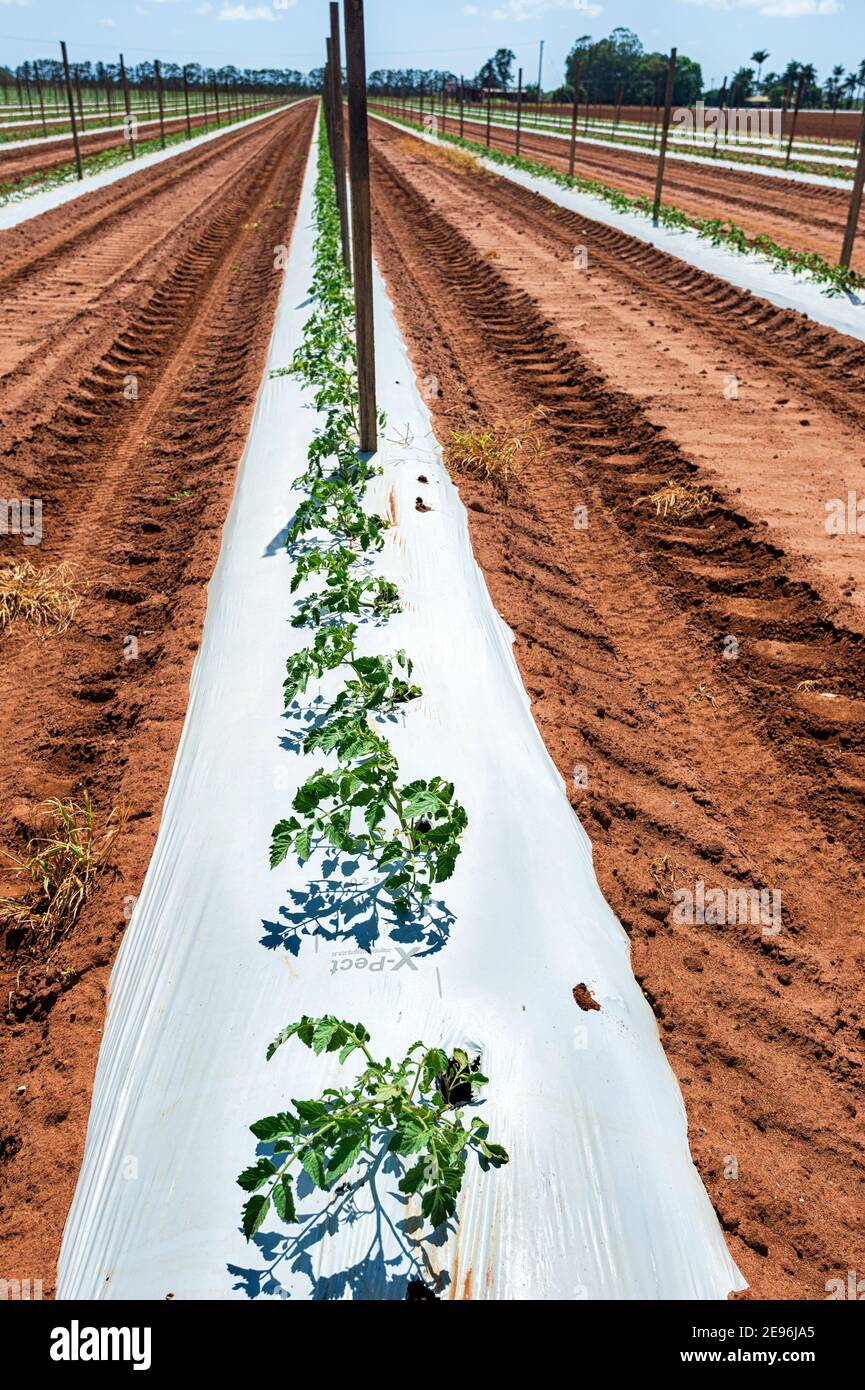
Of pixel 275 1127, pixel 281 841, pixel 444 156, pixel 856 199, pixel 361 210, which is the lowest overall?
pixel 275 1127

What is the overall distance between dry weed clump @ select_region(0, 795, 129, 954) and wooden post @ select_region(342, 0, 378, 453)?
3894 millimetres

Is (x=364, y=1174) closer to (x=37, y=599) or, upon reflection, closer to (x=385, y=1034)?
(x=385, y=1034)

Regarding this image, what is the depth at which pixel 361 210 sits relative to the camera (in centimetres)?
630

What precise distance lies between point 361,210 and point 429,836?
16.6 ft

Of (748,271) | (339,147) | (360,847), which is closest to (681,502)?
(360,847)

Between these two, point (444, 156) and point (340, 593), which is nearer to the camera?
point (340, 593)

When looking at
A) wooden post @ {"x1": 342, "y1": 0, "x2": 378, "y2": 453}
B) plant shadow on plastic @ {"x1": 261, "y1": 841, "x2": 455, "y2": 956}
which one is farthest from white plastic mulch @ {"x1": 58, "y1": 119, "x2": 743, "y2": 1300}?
wooden post @ {"x1": 342, "y1": 0, "x2": 378, "y2": 453}

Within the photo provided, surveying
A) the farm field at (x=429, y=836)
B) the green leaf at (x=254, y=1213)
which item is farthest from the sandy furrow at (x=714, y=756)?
the green leaf at (x=254, y=1213)

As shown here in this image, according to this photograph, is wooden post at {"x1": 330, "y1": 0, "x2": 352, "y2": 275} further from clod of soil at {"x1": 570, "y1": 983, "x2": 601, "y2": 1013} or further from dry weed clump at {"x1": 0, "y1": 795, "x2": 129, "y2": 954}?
clod of soil at {"x1": 570, "y1": 983, "x2": 601, "y2": 1013}

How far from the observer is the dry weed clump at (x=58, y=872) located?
11.5 feet

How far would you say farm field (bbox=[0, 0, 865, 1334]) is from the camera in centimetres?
Answer: 228

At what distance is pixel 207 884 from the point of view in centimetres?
319
